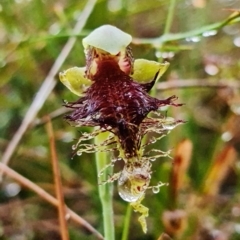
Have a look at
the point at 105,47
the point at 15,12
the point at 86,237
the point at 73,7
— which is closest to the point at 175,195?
the point at 86,237

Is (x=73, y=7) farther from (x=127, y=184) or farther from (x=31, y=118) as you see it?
(x=127, y=184)

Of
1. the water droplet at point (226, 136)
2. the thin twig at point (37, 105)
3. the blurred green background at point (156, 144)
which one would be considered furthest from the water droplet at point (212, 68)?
the thin twig at point (37, 105)

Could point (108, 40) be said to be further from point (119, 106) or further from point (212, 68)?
point (212, 68)

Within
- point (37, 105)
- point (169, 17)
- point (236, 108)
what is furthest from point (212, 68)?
point (37, 105)

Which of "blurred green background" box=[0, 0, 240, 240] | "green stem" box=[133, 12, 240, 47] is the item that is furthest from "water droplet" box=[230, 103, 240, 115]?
"green stem" box=[133, 12, 240, 47]

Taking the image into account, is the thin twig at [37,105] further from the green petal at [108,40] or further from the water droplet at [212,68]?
the green petal at [108,40]

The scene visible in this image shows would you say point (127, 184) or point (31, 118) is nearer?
point (127, 184)

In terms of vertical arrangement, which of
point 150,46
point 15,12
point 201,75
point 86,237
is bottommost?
point 86,237

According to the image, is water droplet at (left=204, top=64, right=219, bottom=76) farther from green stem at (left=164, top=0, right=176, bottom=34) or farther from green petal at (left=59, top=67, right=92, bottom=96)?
green petal at (left=59, top=67, right=92, bottom=96)
